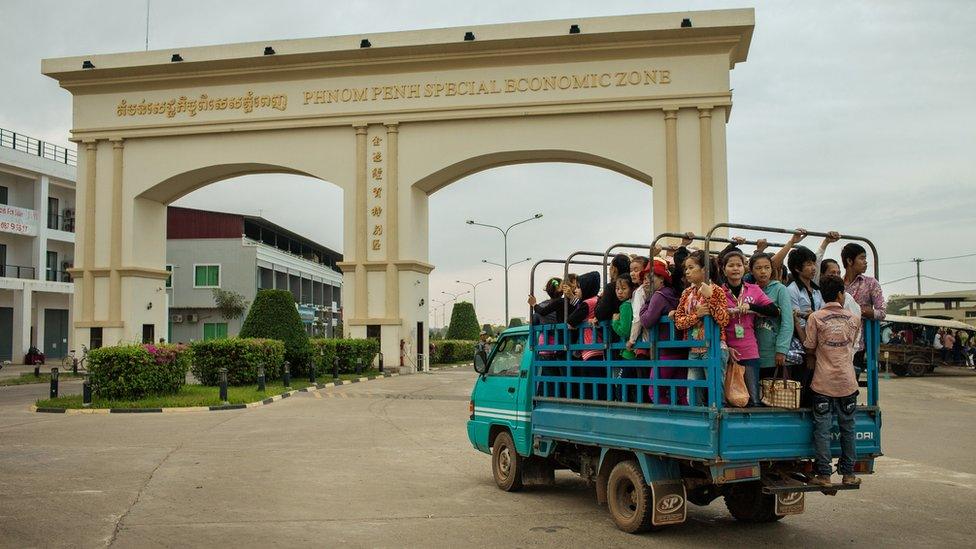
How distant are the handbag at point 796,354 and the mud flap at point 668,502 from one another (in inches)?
52.3

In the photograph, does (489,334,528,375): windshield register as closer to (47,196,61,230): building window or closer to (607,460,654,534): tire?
(607,460,654,534): tire

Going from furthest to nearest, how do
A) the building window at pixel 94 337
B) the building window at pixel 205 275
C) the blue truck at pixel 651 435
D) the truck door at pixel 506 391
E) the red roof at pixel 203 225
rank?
1. the red roof at pixel 203 225
2. the building window at pixel 205 275
3. the building window at pixel 94 337
4. the truck door at pixel 506 391
5. the blue truck at pixel 651 435

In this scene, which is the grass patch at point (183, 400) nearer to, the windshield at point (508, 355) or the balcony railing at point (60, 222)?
the windshield at point (508, 355)

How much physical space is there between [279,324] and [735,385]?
69.1 ft

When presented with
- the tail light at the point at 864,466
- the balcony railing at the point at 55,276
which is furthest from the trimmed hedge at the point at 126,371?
the balcony railing at the point at 55,276

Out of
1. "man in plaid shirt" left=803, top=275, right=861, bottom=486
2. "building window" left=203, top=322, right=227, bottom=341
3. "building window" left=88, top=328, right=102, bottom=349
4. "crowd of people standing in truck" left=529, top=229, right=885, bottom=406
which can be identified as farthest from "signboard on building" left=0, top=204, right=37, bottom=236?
"man in plaid shirt" left=803, top=275, right=861, bottom=486

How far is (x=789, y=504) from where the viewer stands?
7.03m

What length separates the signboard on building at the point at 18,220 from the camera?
43516mm

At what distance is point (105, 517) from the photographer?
771cm

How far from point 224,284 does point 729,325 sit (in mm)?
53182

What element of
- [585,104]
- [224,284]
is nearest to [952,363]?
[585,104]

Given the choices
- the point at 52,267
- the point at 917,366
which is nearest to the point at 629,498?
the point at 917,366

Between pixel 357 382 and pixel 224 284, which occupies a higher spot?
pixel 224 284

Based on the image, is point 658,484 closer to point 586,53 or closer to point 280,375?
point 280,375
